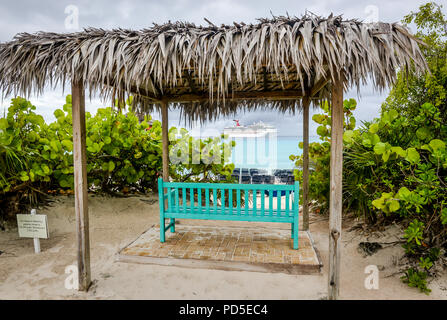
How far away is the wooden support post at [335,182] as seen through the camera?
2.26 meters

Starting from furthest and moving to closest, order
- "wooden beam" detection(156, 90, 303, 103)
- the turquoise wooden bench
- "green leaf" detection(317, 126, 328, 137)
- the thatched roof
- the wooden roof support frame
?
"green leaf" detection(317, 126, 328, 137), the wooden roof support frame, "wooden beam" detection(156, 90, 303, 103), the turquoise wooden bench, the thatched roof

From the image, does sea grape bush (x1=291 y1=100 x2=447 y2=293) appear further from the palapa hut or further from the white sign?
the white sign

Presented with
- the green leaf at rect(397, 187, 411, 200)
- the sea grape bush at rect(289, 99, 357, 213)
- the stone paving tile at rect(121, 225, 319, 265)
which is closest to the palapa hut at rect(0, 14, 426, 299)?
the green leaf at rect(397, 187, 411, 200)

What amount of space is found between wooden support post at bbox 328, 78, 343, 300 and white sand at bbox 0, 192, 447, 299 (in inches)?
10.1

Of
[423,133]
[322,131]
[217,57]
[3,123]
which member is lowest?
[423,133]

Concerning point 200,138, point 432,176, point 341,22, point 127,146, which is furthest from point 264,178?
point 341,22

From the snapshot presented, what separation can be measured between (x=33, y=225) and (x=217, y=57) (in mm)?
2873

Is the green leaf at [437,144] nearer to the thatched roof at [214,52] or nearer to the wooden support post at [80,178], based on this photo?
the thatched roof at [214,52]

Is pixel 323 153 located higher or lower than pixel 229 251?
higher

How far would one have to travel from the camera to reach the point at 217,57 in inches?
90.7

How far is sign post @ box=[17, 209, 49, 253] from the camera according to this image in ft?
10.5

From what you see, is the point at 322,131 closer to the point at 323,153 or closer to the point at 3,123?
the point at 323,153

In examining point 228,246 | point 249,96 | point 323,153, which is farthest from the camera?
point 323,153

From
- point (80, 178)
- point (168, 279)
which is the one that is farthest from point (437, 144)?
point (80, 178)
